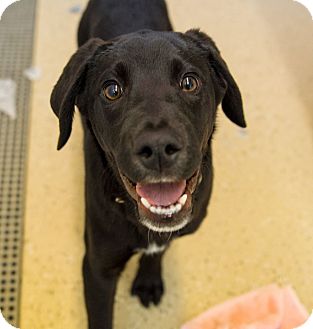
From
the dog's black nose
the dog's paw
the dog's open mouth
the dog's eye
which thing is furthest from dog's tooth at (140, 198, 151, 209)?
the dog's paw

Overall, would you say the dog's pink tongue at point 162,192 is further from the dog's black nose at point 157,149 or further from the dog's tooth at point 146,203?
the dog's black nose at point 157,149

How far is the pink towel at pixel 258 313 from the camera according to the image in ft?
5.51

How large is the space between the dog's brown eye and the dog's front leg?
1.70ft

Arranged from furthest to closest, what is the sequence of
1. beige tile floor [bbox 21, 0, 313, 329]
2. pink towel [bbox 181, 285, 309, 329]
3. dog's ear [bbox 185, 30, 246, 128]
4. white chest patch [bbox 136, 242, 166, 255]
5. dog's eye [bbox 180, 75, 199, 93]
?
beige tile floor [bbox 21, 0, 313, 329] → pink towel [bbox 181, 285, 309, 329] → white chest patch [bbox 136, 242, 166, 255] → dog's ear [bbox 185, 30, 246, 128] → dog's eye [bbox 180, 75, 199, 93]

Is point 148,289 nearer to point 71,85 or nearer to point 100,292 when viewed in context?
point 100,292

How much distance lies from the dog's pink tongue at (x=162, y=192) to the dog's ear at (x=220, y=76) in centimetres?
29

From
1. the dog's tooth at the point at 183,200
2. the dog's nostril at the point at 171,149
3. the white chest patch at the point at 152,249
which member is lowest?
the white chest patch at the point at 152,249

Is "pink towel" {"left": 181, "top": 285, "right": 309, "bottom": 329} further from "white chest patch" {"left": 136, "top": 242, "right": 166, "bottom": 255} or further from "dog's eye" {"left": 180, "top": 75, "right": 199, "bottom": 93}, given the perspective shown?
"dog's eye" {"left": 180, "top": 75, "right": 199, "bottom": 93}

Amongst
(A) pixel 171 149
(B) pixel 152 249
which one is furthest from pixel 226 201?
(A) pixel 171 149

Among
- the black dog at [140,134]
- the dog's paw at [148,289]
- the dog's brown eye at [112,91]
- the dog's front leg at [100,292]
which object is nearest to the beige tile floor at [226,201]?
the dog's paw at [148,289]

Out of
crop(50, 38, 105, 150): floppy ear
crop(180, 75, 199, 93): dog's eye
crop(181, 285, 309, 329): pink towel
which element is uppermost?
crop(180, 75, 199, 93): dog's eye

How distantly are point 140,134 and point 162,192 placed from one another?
21 cm

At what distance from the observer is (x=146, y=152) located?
1.08 m

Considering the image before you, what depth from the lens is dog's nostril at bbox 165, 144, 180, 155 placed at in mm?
1065
